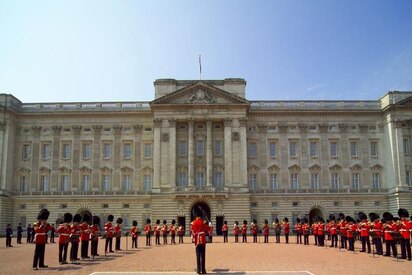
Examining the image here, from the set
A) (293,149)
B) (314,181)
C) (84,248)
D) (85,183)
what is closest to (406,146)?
(314,181)

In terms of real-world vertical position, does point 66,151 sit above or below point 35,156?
above

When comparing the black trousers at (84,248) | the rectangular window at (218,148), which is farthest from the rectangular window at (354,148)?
the black trousers at (84,248)

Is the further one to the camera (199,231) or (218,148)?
(218,148)

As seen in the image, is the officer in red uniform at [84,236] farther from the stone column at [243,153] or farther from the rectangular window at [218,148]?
the rectangular window at [218,148]

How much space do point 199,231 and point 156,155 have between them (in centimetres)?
3796

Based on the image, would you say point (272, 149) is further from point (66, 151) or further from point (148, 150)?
point (66, 151)

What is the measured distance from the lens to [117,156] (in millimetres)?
57719

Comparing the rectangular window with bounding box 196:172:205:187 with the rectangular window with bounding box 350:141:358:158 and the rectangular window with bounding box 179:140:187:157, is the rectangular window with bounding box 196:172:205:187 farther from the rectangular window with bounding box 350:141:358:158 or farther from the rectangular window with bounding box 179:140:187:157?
the rectangular window with bounding box 350:141:358:158

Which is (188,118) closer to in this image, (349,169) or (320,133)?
(320,133)

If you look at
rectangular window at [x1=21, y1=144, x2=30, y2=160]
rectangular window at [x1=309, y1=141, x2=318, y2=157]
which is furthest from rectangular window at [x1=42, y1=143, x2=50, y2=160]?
rectangular window at [x1=309, y1=141, x2=318, y2=157]

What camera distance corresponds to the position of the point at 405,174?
181ft

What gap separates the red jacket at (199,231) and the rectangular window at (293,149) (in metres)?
41.3

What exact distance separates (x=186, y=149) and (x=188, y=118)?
Answer: 3.92m

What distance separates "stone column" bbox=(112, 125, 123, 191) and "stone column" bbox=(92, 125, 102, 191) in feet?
6.35
